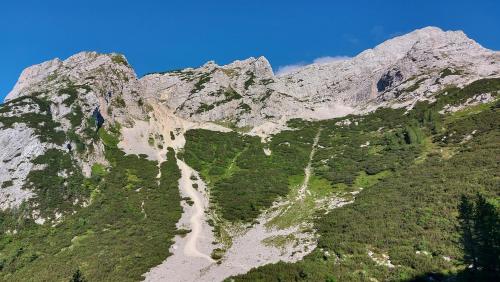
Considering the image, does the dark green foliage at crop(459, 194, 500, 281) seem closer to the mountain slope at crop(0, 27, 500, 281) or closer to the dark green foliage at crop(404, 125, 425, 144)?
the mountain slope at crop(0, 27, 500, 281)

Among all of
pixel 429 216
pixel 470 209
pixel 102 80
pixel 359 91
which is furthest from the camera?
pixel 359 91

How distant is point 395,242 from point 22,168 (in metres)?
68.8

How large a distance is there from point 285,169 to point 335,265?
49.1 meters

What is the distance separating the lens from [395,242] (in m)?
45.1

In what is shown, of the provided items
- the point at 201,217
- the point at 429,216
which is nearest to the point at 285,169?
the point at 201,217

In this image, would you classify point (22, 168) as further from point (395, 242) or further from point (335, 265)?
point (395, 242)

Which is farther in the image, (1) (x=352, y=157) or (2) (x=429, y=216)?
(1) (x=352, y=157)

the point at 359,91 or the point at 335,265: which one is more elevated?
the point at 359,91

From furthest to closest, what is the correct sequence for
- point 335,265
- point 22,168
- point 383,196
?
point 22,168 < point 383,196 < point 335,265

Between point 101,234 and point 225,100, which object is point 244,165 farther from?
point 225,100

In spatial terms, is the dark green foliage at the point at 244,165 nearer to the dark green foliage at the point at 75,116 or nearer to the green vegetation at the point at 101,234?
the green vegetation at the point at 101,234

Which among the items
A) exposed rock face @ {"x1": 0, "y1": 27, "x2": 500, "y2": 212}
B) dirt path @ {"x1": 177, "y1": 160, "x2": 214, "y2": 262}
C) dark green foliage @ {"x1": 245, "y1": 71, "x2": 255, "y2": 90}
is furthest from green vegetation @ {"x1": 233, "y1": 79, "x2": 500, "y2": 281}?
dark green foliage @ {"x1": 245, "y1": 71, "x2": 255, "y2": 90}

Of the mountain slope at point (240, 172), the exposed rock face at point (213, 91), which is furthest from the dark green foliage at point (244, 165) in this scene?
the exposed rock face at point (213, 91)

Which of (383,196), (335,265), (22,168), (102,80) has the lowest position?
(335,265)
